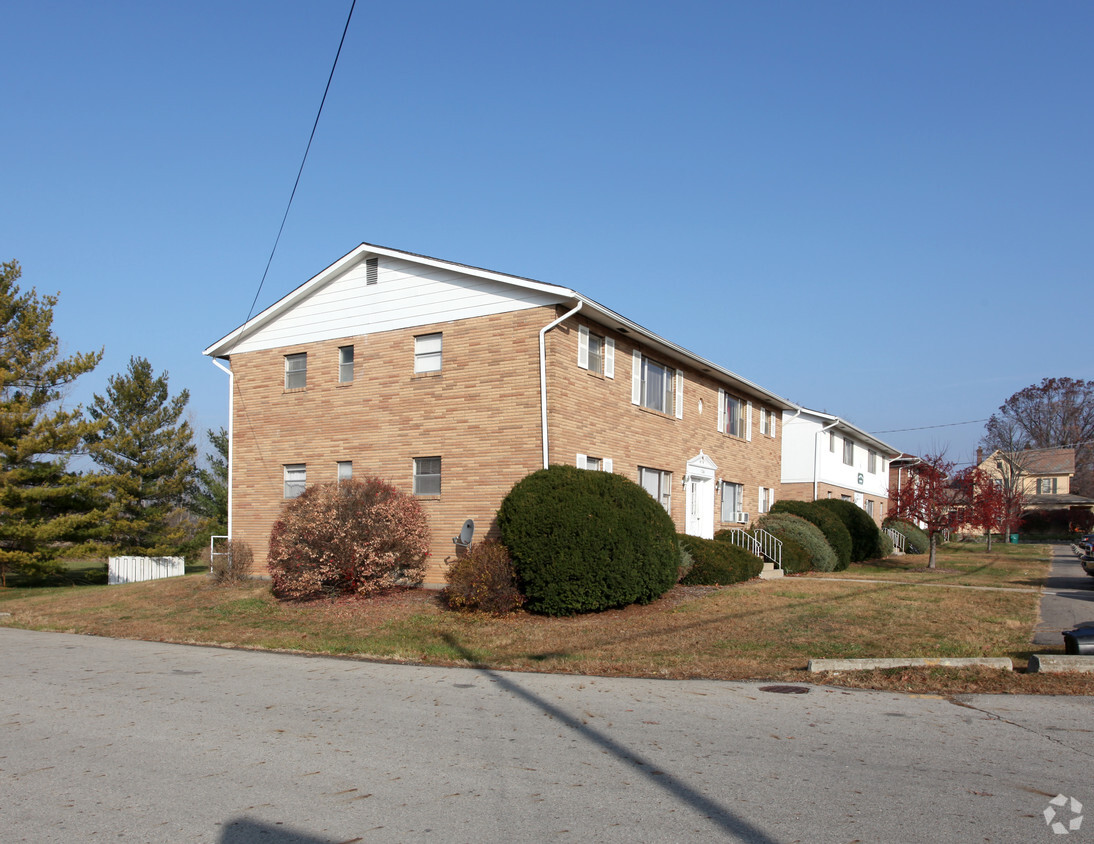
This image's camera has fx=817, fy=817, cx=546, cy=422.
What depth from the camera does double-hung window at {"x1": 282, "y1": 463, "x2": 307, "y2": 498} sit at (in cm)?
1995

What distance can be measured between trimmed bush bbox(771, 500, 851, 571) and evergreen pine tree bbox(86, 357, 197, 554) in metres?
23.3

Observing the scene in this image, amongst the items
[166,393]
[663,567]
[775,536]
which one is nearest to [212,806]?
[663,567]

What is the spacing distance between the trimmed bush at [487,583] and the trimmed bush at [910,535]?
1031 inches

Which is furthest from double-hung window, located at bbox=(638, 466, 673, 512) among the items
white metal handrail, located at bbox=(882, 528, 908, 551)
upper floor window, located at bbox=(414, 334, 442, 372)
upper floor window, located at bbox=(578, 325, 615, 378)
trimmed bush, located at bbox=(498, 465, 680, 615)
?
white metal handrail, located at bbox=(882, 528, 908, 551)

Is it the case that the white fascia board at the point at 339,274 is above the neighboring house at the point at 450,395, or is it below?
above

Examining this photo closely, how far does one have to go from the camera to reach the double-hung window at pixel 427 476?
57.8ft

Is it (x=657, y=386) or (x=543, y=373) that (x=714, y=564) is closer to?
(x=657, y=386)

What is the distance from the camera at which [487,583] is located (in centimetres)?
1362

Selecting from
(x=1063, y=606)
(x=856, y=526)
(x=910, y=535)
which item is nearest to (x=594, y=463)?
(x=1063, y=606)

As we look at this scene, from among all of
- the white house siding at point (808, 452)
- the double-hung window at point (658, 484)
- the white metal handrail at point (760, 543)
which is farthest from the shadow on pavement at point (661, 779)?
the white house siding at point (808, 452)

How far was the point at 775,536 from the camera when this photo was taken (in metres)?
22.1

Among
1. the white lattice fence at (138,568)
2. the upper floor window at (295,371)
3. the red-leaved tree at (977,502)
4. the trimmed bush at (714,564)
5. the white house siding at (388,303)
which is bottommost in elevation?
the white lattice fence at (138,568)

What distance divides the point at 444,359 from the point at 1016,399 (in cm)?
7434

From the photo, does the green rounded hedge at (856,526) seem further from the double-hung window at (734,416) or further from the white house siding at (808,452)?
the double-hung window at (734,416)
